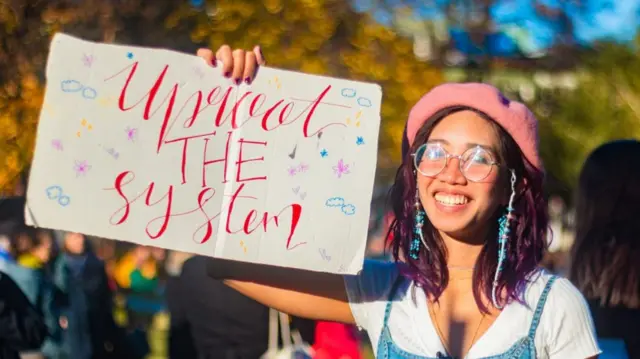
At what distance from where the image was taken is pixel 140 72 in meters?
2.94

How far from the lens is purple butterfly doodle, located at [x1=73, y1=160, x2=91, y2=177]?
9.31 ft

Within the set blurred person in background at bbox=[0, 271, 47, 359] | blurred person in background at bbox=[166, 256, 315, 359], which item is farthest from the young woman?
blurred person in background at bbox=[0, 271, 47, 359]

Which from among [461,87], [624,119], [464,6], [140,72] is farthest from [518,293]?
[624,119]

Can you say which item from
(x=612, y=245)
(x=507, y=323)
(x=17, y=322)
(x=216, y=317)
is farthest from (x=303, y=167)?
(x=17, y=322)

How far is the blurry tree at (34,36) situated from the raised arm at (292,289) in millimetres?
9348

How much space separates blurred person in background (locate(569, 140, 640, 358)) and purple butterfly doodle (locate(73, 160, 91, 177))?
170 centimetres

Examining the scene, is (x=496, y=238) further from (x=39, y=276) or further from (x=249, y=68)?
(x=39, y=276)

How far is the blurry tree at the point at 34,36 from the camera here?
1252 centimetres

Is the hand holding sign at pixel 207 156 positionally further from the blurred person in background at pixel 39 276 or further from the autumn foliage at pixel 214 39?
the autumn foliage at pixel 214 39

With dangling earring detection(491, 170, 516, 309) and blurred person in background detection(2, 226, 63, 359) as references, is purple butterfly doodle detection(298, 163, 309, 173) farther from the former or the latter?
blurred person in background detection(2, 226, 63, 359)

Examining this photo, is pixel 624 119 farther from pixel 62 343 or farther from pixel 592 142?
pixel 62 343

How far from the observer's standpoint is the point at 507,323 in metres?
2.72

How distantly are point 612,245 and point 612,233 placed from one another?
0.13ft

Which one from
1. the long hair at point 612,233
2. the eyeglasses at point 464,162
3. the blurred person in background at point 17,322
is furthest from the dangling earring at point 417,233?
the blurred person in background at point 17,322
